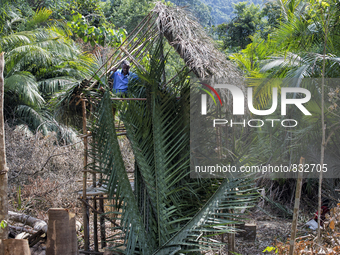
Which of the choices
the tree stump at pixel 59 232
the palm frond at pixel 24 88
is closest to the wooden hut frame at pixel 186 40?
the tree stump at pixel 59 232

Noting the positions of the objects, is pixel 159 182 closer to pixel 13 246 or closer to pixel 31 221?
pixel 13 246

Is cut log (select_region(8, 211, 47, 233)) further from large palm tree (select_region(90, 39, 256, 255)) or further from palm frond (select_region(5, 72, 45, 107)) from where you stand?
palm frond (select_region(5, 72, 45, 107))

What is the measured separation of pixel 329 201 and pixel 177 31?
6.56m

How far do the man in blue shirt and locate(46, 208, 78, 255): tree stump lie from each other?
1.92 m

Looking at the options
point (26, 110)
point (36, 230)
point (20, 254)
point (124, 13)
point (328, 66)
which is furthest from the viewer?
point (124, 13)

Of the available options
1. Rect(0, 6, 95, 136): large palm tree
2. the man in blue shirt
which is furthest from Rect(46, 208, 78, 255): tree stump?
Rect(0, 6, 95, 136): large palm tree

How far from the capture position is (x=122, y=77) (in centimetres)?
514

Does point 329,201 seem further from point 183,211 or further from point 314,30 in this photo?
point 183,211

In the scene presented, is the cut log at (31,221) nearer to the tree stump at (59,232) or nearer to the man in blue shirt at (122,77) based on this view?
the tree stump at (59,232)

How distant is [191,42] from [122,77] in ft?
4.25

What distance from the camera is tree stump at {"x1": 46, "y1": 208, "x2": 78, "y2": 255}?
3.96 metres

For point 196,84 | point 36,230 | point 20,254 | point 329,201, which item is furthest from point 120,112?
point 329,201

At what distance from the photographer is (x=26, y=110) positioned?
10.2 metres

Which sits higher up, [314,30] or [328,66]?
[314,30]
